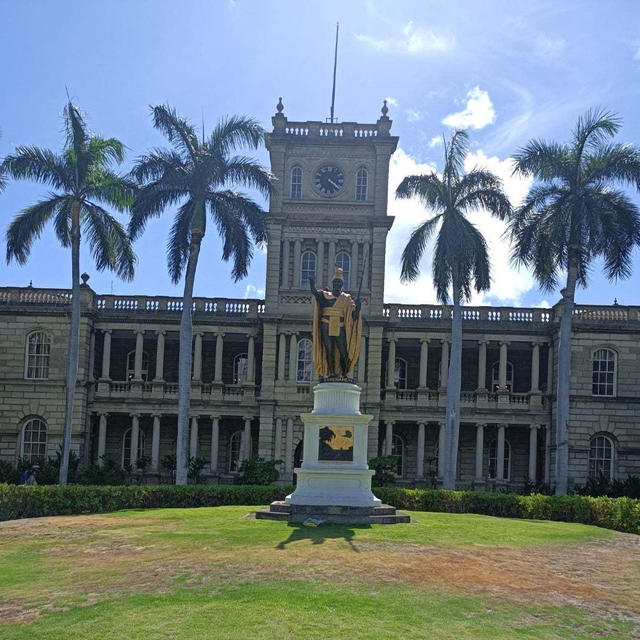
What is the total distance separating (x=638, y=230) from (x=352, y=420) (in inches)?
619

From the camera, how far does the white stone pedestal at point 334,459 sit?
18.9m

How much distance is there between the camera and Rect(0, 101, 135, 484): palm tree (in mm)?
29672

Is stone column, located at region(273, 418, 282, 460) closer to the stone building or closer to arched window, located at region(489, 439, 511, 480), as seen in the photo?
the stone building

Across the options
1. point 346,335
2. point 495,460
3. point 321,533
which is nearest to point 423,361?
point 495,460

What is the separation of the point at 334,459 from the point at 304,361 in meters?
19.9

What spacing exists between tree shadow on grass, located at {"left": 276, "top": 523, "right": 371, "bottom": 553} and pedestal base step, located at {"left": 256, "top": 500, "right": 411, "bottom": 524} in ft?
Answer: 1.77

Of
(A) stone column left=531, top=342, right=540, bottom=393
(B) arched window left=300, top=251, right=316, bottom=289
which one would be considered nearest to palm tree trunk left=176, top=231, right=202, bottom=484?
(B) arched window left=300, top=251, right=316, bottom=289

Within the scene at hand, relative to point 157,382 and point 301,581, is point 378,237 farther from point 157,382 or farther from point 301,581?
point 301,581

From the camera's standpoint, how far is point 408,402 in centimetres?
3984

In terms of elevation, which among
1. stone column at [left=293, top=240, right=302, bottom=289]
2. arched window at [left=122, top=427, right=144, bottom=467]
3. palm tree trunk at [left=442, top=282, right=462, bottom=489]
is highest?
stone column at [left=293, top=240, right=302, bottom=289]

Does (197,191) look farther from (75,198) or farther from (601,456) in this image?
(601,456)

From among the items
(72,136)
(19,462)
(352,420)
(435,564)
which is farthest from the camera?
(19,462)

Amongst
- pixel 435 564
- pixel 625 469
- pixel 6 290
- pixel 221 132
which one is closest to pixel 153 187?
pixel 221 132

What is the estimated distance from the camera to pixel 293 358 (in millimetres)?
38375
